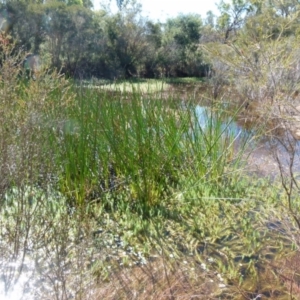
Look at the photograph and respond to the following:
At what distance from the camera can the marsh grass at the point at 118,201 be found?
186 cm

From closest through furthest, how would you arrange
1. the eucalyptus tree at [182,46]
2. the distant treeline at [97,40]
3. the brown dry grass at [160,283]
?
the brown dry grass at [160,283] → the distant treeline at [97,40] → the eucalyptus tree at [182,46]

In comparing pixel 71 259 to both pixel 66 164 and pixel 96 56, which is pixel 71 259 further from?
pixel 96 56

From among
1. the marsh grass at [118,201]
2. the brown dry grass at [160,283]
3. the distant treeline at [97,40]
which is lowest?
the brown dry grass at [160,283]

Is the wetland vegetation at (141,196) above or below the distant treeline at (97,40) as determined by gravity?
below

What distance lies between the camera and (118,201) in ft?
8.96

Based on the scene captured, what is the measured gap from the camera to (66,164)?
256 centimetres

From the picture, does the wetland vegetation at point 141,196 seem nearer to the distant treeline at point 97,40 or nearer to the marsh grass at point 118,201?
the marsh grass at point 118,201

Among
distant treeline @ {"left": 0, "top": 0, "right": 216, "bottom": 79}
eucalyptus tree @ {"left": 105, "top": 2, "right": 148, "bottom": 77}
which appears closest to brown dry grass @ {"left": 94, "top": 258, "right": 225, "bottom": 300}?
distant treeline @ {"left": 0, "top": 0, "right": 216, "bottom": 79}

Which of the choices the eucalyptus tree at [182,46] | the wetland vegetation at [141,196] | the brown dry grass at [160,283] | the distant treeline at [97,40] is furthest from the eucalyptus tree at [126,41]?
the brown dry grass at [160,283]

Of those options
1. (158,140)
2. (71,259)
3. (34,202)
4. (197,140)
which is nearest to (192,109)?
(197,140)

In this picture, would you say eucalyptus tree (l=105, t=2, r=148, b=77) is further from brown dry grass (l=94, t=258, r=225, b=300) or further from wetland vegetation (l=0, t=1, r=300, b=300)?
brown dry grass (l=94, t=258, r=225, b=300)

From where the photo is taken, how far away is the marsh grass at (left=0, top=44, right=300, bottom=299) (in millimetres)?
1863

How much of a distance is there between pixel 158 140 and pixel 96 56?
11.6 m

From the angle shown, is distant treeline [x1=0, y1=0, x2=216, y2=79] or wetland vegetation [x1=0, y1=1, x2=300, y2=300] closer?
wetland vegetation [x1=0, y1=1, x2=300, y2=300]
